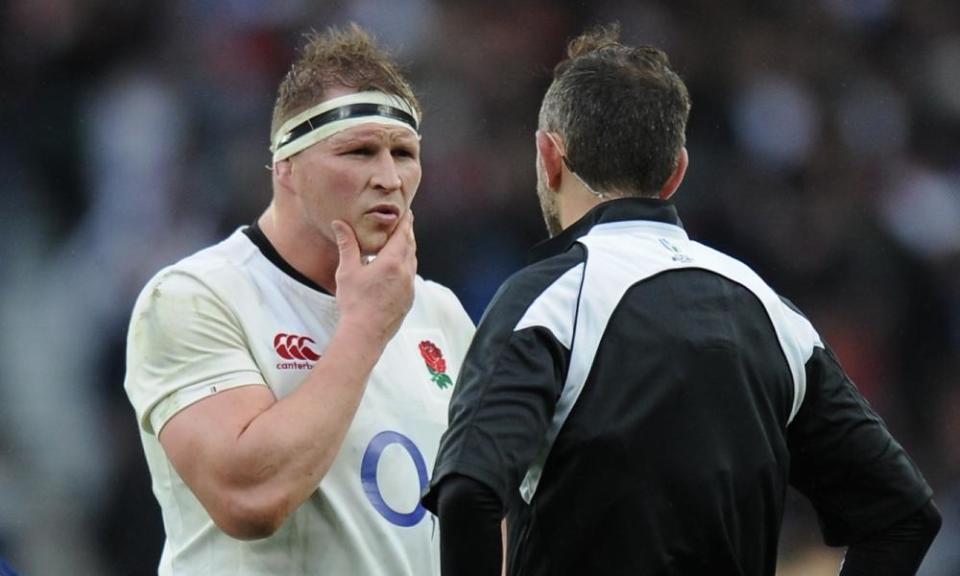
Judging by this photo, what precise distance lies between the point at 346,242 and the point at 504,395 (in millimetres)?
682

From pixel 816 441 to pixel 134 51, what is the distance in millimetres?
4951

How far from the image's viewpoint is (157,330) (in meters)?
3.02

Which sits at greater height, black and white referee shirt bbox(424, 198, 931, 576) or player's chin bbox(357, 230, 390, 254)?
player's chin bbox(357, 230, 390, 254)

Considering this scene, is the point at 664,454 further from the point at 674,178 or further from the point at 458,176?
the point at 458,176

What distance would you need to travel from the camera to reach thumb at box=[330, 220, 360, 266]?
3102 millimetres

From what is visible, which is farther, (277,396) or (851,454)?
(277,396)

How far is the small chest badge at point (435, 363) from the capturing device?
3.38 metres

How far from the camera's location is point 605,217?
2.89m

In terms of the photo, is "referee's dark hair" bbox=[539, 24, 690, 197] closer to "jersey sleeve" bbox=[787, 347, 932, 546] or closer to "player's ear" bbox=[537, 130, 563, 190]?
"player's ear" bbox=[537, 130, 563, 190]

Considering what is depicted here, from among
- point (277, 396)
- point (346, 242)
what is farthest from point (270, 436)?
point (346, 242)

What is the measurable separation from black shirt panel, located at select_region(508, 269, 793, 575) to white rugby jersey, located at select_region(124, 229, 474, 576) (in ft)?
1.32

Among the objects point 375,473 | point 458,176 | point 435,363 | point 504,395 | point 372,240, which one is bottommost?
point 458,176

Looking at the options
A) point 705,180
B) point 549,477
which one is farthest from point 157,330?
point 705,180

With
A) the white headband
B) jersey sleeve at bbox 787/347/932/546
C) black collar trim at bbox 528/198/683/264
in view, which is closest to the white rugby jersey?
the white headband
